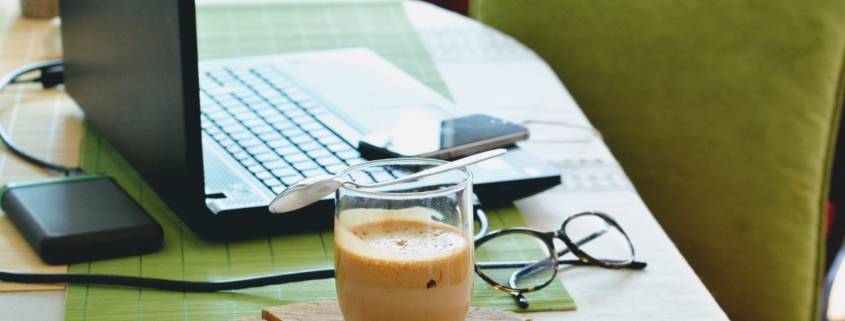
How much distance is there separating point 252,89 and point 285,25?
0.31 meters

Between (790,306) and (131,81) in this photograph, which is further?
(790,306)

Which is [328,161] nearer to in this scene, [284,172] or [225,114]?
[284,172]

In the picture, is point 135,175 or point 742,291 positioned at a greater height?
point 135,175

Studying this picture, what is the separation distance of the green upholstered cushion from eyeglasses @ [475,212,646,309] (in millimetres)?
425

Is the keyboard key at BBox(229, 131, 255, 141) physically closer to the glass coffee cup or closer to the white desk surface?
the white desk surface

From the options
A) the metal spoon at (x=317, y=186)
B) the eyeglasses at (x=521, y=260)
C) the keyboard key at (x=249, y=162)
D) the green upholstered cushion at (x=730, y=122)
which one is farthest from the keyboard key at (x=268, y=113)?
the green upholstered cushion at (x=730, y=122)

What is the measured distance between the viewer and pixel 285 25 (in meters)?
1.32

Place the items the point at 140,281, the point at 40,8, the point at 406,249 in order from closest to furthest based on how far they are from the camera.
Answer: the point at 406,249, the point at 140,281, the point at 40,8

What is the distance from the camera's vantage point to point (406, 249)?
0.58 metres

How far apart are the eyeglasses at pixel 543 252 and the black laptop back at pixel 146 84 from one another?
0.66 ft

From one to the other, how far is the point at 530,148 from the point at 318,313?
39cm

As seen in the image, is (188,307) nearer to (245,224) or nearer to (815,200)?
(245,224)

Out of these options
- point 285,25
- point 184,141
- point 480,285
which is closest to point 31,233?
point 184,141

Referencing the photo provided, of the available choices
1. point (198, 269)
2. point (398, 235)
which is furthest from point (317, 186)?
point (198, 269)
